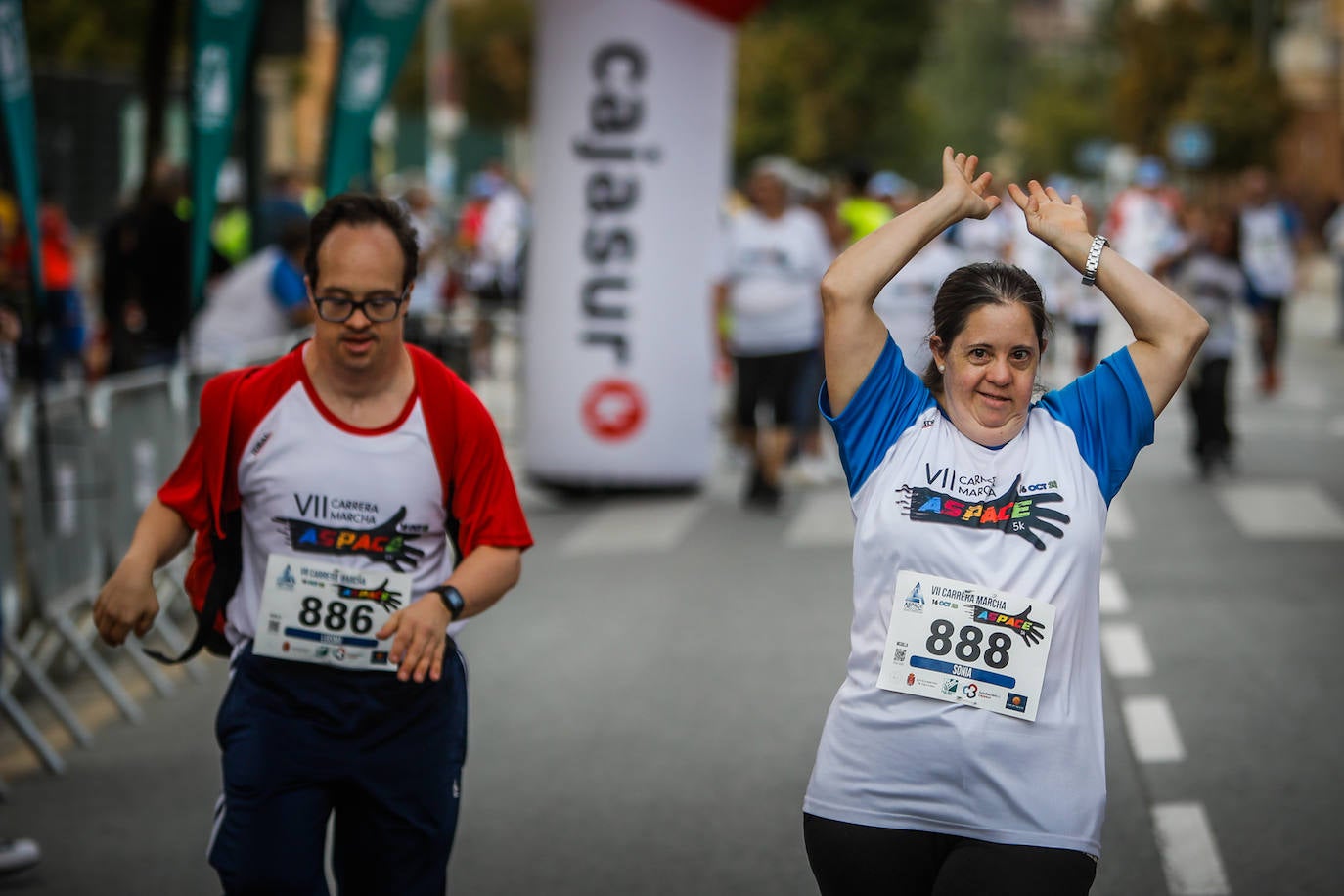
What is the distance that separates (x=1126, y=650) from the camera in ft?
30.1

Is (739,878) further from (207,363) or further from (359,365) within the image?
(207,363)

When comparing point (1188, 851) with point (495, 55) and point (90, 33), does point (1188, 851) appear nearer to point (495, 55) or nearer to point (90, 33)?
point (90, 33)

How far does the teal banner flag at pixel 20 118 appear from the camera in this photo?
844cm

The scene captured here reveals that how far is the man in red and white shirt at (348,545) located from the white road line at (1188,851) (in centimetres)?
251

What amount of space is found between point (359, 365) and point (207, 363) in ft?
20.6

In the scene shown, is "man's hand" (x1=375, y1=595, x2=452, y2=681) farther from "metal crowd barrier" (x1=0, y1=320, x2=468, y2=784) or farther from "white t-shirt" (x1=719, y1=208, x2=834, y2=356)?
"white t-shirt" (x1=719, y1=208, x2=834, y2=356)

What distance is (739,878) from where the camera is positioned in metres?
6.03

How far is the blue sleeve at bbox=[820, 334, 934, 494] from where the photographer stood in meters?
3.98

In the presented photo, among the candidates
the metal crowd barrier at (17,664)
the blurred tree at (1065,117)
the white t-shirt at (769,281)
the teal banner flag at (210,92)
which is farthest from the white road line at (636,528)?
the blurred tree at (1065,117)

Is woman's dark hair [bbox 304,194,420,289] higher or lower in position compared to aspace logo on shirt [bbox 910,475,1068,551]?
higher

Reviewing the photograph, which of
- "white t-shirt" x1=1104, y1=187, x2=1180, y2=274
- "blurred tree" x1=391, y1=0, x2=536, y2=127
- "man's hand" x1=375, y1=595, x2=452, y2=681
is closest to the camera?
"man's hand" x1=375, y1=595, x2=452, y2=681

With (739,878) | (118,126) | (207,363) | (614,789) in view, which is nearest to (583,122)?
(207,363)

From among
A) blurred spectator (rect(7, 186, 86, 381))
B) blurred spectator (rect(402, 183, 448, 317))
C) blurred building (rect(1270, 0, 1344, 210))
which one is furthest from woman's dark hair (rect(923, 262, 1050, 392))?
blurred building (rect(1270, 0, 1344, 210))

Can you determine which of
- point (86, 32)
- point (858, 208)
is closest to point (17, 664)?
point (858, 208)
